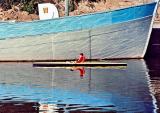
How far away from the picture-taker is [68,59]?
37.5 meters

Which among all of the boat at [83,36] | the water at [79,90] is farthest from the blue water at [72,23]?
the water at [79,90]

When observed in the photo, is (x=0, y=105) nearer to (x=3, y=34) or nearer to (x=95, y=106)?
(x=95, y=106)

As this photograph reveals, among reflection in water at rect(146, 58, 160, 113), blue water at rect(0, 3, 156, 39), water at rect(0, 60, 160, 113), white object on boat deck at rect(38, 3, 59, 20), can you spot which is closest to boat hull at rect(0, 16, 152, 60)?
blue water at rect(0, 3, 156, 39)

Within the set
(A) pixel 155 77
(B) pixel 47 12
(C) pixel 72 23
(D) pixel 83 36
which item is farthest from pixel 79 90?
(B) pixel 47 12

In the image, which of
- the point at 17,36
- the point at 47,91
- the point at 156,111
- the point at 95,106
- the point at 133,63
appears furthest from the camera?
the point at 17,36

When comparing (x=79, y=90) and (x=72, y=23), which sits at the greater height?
(x=72, y=23)

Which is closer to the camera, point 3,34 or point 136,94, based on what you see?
point 136,94

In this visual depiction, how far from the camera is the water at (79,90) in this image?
18.0 m

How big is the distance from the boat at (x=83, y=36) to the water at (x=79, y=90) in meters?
5.27

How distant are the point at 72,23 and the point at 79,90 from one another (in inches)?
589

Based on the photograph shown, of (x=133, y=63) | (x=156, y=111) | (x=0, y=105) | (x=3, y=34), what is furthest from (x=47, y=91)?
(x=3, y=34)

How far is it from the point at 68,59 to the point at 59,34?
2175 mm

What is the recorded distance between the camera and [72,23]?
36562 millimetres

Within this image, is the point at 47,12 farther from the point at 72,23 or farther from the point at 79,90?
the point at 79,90
